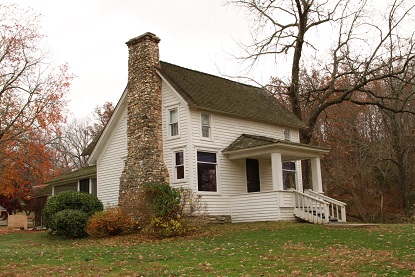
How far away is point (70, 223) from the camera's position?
65.9 feet

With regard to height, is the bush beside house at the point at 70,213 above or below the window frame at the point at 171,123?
below

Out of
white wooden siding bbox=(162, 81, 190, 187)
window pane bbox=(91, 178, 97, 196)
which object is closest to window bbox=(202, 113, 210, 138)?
white wooden siding bbox=(162, 81, 190, 187)

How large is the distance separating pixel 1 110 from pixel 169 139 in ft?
50.1

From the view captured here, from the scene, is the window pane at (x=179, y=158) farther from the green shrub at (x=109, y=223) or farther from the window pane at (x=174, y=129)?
the green shrub at (x=109, y=223)

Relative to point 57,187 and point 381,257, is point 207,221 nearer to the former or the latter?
point 381,257

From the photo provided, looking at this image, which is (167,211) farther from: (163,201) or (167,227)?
(167,227)

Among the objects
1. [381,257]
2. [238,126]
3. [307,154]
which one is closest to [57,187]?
[238,126]

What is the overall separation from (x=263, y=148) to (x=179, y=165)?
12.6ft

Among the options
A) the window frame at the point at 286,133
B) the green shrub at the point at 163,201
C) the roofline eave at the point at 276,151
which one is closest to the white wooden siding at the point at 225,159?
the roofline eave at the point at 276,151

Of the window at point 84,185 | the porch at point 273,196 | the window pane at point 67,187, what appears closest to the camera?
the porch at point 273,196

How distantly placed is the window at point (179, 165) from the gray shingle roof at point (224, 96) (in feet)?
7.89

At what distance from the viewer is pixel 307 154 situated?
23297 mm

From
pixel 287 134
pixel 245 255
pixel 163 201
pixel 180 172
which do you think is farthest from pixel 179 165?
pixel 245 255

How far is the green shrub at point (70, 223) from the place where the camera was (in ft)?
66.0
